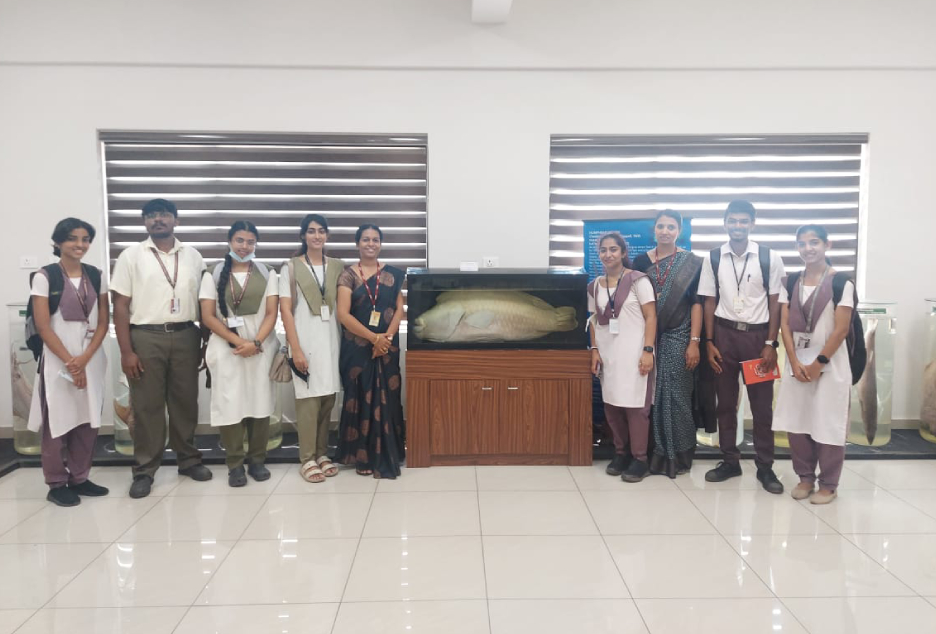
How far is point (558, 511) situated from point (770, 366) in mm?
1445

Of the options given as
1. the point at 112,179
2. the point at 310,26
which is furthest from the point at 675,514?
the point at 112,179

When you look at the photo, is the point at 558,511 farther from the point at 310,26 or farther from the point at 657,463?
the point at 310,26

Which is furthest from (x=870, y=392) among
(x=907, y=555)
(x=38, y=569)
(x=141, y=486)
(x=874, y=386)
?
(x=38, y=569)

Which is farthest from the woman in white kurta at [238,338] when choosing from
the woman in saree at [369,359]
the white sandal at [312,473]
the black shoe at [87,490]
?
the black shoe at [87,490]

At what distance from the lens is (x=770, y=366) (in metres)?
3.49

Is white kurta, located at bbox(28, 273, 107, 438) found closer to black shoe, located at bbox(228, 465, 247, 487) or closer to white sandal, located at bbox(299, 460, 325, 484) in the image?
black shoe, located at bbox(228, 465, 247, 487)

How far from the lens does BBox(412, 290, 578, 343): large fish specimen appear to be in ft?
13.1

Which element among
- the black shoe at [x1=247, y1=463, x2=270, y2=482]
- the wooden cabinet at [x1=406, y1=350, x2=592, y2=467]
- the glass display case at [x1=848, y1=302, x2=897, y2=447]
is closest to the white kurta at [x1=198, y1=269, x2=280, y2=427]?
the black shoe at [x1=247, y1=463, x2=270, y2=482]

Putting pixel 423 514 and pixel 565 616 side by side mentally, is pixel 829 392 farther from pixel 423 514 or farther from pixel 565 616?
pixel 423 514

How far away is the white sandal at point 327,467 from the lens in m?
3.82

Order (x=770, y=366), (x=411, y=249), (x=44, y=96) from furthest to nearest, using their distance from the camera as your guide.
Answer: (x=411, y=249) → (x=44, y=96) → (x=770, y=366)

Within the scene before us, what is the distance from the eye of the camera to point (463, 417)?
157 inches

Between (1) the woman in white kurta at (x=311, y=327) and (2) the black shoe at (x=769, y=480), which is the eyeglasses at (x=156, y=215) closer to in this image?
(1) the woman in white kurta at (x=311, y=327)

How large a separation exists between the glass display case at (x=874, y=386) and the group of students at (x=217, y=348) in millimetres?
3275
